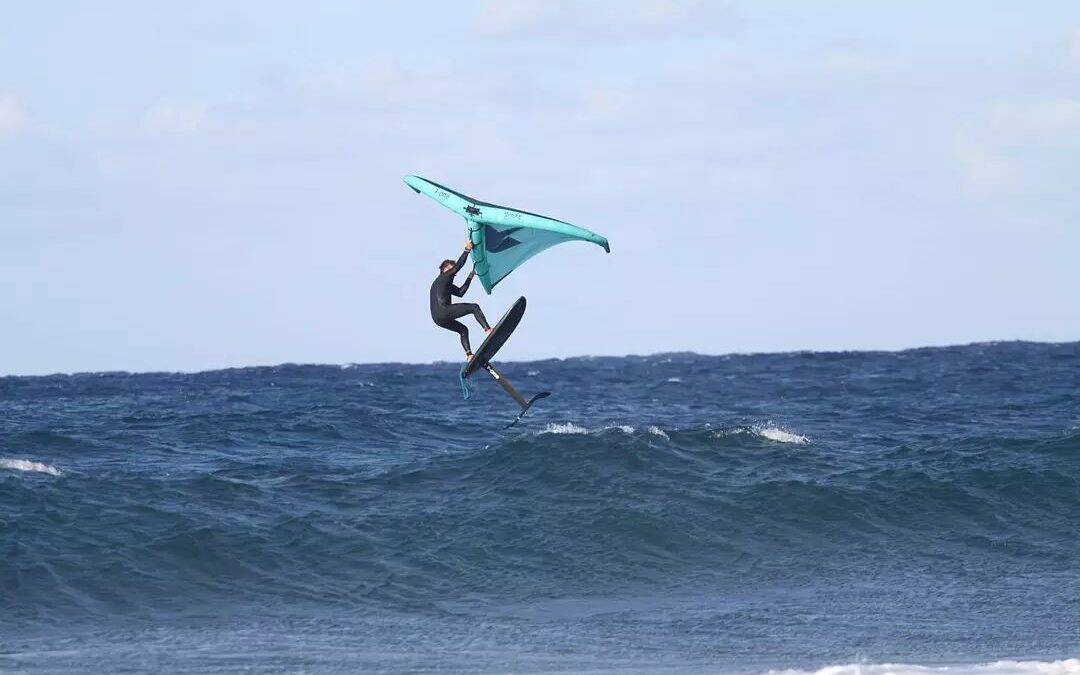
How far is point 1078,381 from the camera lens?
4409 cm

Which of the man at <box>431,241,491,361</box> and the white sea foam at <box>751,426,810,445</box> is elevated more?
the man at <box>431,241,491,361</box>

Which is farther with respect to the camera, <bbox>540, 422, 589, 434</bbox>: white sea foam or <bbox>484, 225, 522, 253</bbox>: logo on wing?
<bbox>540, 422, 589, 434</bbox>: white sea foam

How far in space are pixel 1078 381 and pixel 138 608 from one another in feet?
118

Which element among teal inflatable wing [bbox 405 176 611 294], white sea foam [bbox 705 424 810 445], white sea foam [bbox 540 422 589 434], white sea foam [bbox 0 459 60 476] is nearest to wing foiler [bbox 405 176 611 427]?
teal inflatable wing [bbox 405 176 611 294]

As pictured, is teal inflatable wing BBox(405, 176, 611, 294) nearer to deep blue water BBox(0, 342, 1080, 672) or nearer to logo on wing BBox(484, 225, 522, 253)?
logo on wing BBox(484, 225, 522, 253)

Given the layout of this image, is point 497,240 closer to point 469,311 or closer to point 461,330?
point 469,311

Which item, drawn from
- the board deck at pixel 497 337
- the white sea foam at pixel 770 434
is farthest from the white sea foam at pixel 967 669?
the white sea foam at pixel 770 434

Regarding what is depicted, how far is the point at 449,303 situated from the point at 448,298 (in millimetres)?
59

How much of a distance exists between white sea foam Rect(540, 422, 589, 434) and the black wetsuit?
14.3 m

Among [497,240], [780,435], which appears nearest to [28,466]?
[497,240]

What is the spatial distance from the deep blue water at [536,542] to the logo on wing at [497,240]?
189 inches

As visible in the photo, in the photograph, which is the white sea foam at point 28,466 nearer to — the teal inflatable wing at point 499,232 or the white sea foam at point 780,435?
the teal inflatable wing at point 499,232

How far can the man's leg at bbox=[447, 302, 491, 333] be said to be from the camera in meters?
14.3

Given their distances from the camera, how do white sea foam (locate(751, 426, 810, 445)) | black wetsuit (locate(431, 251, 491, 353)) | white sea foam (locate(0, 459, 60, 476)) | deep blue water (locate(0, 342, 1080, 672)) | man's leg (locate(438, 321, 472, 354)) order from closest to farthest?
black wetsuit (locate(431, 251, 491, 353)), man's leg (locate(438, 321, 472, 354)), deep blue water (locate(0, 342, 1080, 672)), white sea foam (locate(0, 459, 60, 476)), white sea foam (locate(751, 426, 810, 445))
